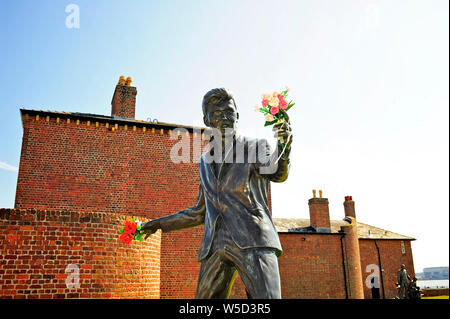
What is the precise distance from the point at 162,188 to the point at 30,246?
24.4 feet

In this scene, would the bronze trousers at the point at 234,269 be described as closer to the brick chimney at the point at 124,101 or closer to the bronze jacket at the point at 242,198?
the bronze jacket at the point at 242,198

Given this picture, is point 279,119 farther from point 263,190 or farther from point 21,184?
point 21,184

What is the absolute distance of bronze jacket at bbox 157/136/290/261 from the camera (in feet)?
8.00

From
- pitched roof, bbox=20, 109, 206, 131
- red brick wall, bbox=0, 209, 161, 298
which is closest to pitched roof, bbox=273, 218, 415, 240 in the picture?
pitched roof, bbox=20, 109, 206, 131

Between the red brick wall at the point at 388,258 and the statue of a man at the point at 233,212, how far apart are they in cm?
2626

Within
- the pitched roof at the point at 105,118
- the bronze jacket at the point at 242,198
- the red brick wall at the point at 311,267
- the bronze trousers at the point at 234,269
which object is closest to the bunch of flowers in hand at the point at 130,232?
Result: the bronze jacket at the point at 242,198

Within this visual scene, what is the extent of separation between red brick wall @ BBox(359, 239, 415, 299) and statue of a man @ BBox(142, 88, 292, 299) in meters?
26.3

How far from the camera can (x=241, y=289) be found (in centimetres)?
1573

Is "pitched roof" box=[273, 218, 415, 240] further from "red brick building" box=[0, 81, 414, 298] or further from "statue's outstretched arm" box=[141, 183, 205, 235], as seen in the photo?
"statue's outstretched arm" box=[141, 183, 205, 235]

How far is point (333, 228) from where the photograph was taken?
2512 centimetres

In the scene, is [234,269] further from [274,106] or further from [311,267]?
[311,267]
